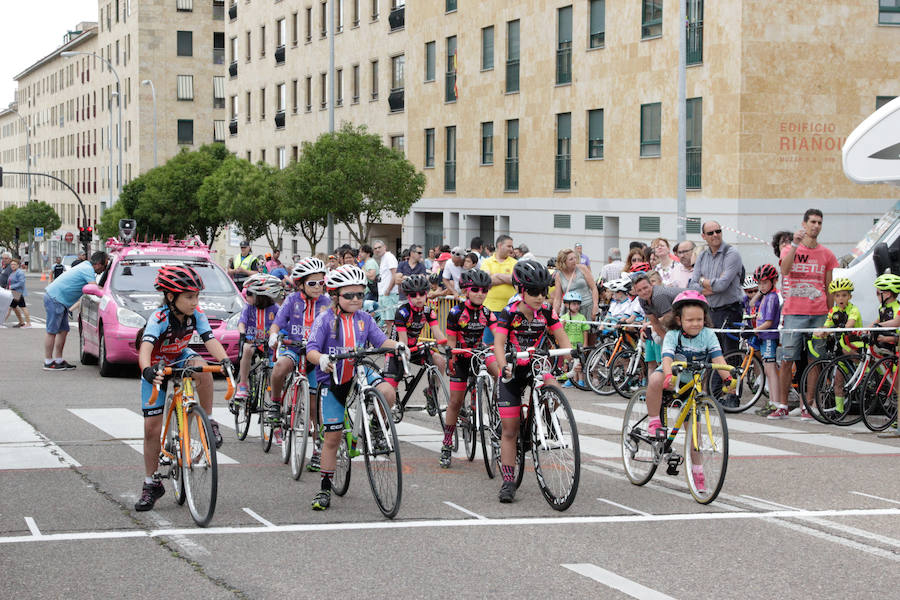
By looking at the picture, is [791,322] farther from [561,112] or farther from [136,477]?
[561,112]

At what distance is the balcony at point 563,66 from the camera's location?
3634cm

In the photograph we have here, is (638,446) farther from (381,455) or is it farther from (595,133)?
(595,133)

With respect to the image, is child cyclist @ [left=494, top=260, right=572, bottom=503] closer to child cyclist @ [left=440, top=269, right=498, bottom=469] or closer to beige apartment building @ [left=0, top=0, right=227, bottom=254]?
child cyclist @ [left=440, top=269, right=498, bottom=469]

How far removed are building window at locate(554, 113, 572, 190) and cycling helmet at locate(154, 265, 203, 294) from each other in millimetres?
28430

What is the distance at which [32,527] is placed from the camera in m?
8.13

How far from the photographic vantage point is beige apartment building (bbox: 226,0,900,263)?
29.6 metres

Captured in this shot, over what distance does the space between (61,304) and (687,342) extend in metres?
13.1

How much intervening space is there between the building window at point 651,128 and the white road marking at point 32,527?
2572cm

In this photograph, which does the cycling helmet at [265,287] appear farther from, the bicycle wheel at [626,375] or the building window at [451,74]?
the building window at [451,74]

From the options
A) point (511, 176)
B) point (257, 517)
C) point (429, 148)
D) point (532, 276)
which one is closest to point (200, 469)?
point (257, 517)

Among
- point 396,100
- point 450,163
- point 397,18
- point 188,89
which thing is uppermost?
point 188,89

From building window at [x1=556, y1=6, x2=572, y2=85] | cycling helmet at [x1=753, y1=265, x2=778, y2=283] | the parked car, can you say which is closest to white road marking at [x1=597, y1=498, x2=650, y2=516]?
cycling helmet at [x1=753, y1=265, x2=778, y2=283]

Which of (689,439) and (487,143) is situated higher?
(487,143)

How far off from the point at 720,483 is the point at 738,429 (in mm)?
4737
